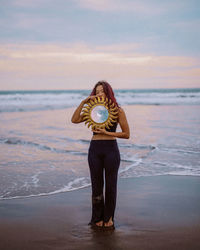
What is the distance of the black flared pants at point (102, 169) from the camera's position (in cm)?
383

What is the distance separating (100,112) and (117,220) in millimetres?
1480

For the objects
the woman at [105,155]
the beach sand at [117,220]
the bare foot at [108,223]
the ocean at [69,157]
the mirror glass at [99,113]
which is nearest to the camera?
the beach sand at [117,220]

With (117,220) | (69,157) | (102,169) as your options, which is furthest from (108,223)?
(69,157)

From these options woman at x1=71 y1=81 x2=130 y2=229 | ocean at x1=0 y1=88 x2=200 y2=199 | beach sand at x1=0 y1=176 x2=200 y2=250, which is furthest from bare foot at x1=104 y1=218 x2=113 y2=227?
ocean at x1=0 y1=88 x2=200 y2=199

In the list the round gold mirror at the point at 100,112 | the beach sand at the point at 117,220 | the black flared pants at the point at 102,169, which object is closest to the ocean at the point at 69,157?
the beach sand at the point at 117,220

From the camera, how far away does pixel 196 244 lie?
11.5ft

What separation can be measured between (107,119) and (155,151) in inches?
210

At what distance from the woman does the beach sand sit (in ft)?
0.94

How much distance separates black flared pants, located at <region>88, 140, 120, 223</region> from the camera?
3.83 metres

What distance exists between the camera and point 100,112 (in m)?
3.66

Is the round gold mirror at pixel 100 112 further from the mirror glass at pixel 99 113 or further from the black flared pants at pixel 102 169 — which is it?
the black flared pants at pixel 102 169

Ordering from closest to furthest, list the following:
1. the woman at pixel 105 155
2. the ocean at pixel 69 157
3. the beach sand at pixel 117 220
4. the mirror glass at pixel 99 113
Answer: the beach sand at pixel 117 220, the mirror glass at pixel 99 113, the woman at pixel 105 155, the ocean at pixel 69 157

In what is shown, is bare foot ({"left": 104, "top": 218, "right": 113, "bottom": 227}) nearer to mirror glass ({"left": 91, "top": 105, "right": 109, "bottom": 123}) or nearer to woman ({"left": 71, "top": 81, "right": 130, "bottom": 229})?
woman ({"left": 71, "top": 81, "right": 130, "bottom": 229})

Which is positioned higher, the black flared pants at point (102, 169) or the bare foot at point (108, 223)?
the black flared pants at point (102, 169)
